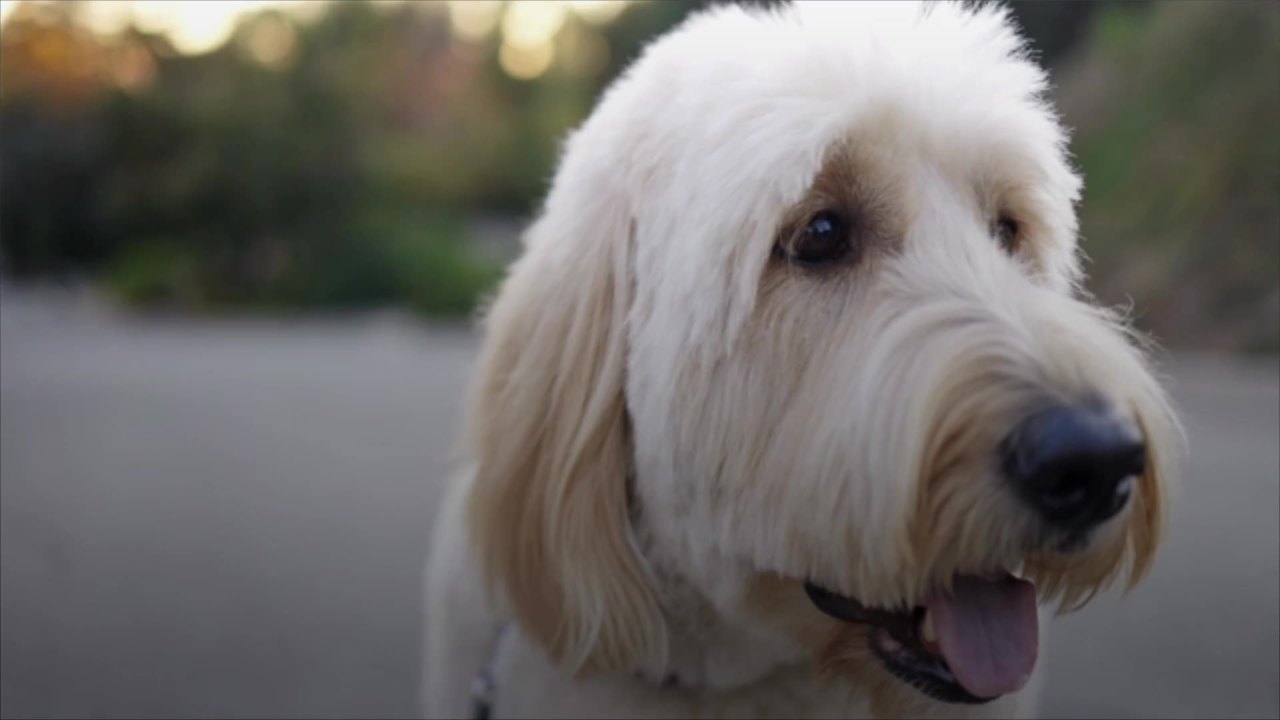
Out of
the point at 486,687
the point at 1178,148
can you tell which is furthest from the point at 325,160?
the point at 486,687

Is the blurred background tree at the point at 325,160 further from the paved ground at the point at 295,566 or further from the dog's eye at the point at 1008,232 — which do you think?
the dog's eye at the point at 1008,232

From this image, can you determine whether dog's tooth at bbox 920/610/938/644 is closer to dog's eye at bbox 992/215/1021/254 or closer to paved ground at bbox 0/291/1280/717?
dog's eye at bbox 992/215/1021/254

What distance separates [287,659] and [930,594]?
3751 millimetres

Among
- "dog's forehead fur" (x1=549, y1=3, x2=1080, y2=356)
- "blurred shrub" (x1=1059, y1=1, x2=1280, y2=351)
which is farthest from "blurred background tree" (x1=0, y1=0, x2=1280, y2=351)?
"dog's forehead fur" (x1=549, y1=3, x2=1080, y2=356)

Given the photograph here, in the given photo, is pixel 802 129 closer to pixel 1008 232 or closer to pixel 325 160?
pixel 1008 232

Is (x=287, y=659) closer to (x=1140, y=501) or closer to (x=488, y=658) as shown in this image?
(x=488, y=658)

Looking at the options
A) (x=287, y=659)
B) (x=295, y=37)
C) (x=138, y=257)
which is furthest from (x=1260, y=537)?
(x=295, y=37)

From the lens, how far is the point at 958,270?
1856 millimetres

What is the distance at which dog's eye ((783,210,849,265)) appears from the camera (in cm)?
192

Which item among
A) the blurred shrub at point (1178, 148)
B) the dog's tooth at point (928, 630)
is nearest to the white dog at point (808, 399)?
the dog's tooth at point (928, 630)

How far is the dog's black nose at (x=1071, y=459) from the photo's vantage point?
1.56m

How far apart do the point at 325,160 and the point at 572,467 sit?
28890 millimetres

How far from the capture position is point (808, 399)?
186 centimetres

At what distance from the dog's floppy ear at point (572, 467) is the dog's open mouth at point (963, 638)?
362 millimetres
